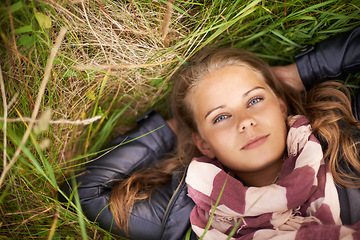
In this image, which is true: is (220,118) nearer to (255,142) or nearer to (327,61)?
(255,142)

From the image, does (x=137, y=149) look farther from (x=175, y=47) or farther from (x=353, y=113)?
(x=353, y=113)

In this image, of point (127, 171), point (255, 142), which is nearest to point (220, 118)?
point (255, 142)

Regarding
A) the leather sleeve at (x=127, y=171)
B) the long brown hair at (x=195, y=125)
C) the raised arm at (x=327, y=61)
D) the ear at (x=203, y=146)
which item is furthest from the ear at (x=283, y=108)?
the leather sleeve at (x=127, y=171)

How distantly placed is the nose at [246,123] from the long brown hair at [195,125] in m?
0.49

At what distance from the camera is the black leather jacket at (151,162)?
215cm

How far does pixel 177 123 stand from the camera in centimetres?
251

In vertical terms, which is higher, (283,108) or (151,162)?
(283,108)

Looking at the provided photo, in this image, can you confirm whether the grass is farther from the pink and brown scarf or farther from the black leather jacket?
the pink and brown scarf

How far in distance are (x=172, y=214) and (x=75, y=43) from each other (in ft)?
5.18

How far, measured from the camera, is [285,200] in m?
1.76

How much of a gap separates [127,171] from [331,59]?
1.95m

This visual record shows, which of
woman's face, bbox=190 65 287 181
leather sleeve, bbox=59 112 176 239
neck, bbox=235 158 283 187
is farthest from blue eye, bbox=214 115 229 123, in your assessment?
leather sleeve, bbox=59 112 176 239

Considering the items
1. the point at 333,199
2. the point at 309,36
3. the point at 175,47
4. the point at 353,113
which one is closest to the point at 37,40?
the point at 175,47

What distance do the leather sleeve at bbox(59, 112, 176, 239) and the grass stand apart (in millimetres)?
129
